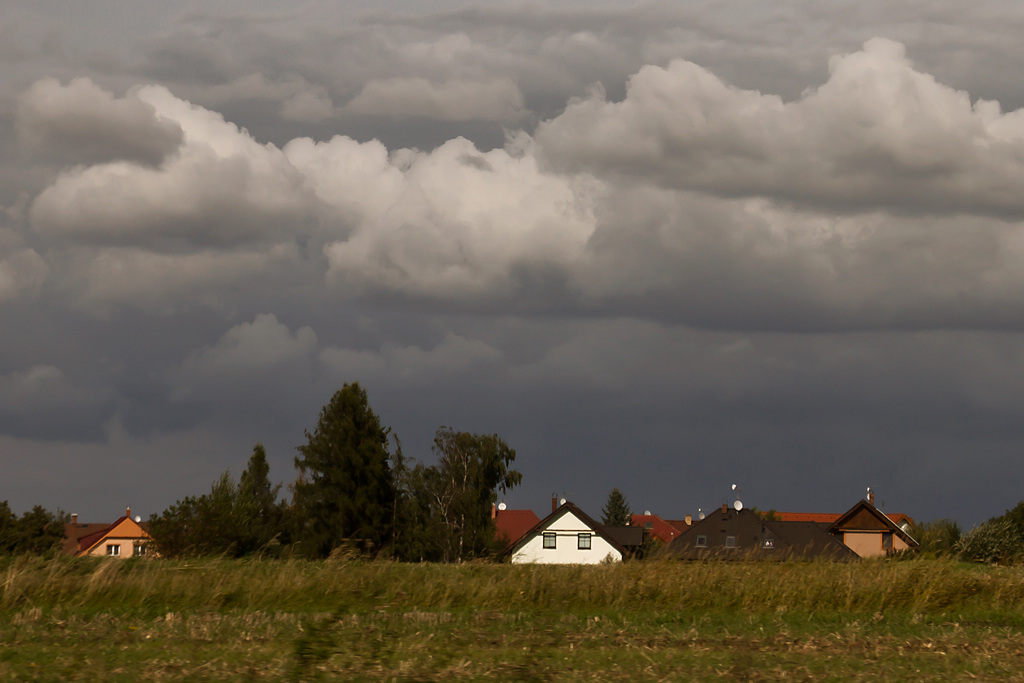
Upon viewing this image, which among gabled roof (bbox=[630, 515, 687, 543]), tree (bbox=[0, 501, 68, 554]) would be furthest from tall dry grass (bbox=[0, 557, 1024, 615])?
gabled roof (bbox=[630, 515, 687, 543])

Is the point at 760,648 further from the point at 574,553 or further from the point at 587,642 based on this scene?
the point at 574,553

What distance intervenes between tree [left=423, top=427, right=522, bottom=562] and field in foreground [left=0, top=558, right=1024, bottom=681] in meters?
44.8

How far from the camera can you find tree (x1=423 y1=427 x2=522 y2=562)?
63.5 metres

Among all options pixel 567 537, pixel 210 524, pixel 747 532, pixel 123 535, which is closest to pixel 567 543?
pixel 567 537

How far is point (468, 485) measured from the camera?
65125 mm

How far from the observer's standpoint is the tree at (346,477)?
196 feet

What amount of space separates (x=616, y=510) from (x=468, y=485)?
7799 centimetres

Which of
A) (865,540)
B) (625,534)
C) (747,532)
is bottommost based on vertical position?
(865,540)

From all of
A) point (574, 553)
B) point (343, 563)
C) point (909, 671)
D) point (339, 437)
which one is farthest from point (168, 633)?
point (574, 553)

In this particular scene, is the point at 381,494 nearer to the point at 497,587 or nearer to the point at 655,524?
the point at 497,587

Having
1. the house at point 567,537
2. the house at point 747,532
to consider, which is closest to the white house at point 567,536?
the house at point 567,537

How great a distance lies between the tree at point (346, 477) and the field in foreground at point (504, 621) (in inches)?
1645

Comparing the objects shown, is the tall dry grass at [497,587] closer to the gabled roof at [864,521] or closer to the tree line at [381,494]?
the tree line at [381,494]

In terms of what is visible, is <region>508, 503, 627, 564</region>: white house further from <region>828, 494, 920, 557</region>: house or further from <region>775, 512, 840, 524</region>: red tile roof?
<region>775, 512, 840, 524</region>: red tile roof
